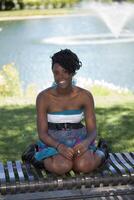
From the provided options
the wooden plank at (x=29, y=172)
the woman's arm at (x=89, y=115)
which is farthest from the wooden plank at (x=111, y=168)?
the wooden plank at (x=29, y=172)

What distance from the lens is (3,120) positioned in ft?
21.9

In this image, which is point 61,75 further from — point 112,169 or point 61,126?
point 112,169

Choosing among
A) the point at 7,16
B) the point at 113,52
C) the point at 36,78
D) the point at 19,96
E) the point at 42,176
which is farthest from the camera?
the point at 7,16

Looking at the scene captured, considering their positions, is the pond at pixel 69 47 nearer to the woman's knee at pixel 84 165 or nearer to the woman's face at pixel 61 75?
the woman's face at pixel 61 75

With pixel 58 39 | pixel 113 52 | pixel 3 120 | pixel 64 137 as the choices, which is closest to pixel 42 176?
pixel 64 137

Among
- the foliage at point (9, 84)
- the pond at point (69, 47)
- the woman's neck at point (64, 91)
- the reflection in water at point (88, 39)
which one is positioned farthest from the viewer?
the reflection in water at point (88, 39)

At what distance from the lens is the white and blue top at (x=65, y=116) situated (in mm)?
3883

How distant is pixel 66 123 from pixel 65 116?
5 cm

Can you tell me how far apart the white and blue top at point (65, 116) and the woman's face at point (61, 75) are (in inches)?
7.9

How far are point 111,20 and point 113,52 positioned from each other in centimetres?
878

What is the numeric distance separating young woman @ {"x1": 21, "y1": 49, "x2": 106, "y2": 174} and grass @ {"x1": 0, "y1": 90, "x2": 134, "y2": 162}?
1.40m

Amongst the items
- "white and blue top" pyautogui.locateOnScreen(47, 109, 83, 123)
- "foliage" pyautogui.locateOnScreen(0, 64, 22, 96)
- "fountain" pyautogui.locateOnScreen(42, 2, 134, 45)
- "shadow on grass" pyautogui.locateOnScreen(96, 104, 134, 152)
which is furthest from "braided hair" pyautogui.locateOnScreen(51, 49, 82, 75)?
"fountain" pyautogui.locateOnScreen(42, 2, 134, 45)

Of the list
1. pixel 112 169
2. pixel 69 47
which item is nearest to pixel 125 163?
pixel 112 169

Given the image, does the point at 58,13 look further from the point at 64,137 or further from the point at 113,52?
the point at 64,137
